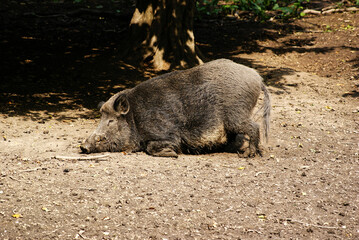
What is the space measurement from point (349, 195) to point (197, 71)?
293 centimetres

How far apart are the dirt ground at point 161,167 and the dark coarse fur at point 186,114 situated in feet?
0.86

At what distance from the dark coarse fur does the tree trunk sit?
4.16 metres

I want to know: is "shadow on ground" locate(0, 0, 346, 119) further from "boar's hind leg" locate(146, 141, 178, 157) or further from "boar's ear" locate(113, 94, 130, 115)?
"boar's hind leg" locate(146, 141, 178, 157)

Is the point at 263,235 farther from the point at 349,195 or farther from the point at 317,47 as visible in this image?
the point at 317,47

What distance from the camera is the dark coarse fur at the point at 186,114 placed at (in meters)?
6.25

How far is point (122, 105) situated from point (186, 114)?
104 cm

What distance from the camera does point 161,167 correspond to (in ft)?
18.6

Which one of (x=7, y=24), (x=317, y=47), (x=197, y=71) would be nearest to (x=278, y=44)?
(x=317, y=47)

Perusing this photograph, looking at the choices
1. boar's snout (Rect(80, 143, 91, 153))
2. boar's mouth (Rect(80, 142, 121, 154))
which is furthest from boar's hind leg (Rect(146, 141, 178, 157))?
boar's snout (Rect(80, 143, 91, 153))

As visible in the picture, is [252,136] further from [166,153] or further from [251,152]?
[166,153]

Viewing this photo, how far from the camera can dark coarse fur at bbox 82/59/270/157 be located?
625cm

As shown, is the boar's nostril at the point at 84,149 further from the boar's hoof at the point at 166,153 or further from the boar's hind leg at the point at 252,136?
the boar's hind leg at the point at 252,136

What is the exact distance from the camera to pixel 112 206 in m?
4.51

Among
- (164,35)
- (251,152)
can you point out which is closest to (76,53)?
(164,35)
